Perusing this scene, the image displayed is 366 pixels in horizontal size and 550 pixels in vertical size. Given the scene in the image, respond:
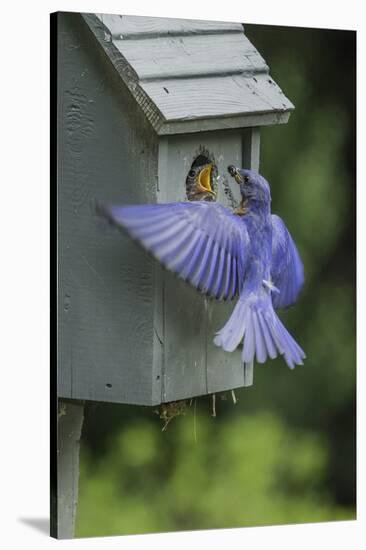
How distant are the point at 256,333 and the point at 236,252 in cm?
34

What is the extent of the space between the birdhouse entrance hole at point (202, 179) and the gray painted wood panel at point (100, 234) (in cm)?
26

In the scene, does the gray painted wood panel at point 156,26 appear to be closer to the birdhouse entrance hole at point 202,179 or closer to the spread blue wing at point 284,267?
the birdhouse entrance hole at point 202,179

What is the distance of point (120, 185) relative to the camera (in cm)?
Result: 644

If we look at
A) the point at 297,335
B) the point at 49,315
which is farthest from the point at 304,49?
the point at 49,315


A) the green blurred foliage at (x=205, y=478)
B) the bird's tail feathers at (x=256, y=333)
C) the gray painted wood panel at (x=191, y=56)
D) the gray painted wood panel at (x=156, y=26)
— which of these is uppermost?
the gray painted wood panel at (x=156, y=26)

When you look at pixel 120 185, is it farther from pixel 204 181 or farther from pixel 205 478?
pixel 205 478

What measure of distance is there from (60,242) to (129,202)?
0.33 meters

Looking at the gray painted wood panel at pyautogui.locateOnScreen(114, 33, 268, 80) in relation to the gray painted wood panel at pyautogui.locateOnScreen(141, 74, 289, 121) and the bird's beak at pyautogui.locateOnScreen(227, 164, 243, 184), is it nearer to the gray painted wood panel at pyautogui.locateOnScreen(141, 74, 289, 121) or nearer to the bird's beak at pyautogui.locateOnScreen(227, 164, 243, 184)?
the gray painted wood panel at pyautogui.locateOnScreen(141, 74, 289, 121)

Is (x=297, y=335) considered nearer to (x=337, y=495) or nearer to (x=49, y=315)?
(x=337, y=495)

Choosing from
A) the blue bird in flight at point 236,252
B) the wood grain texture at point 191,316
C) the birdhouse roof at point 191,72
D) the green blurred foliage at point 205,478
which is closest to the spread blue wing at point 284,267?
the blue bird in flight at point 236,252

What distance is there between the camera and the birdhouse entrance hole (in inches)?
260

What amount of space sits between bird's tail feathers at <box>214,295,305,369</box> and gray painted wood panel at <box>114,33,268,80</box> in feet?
3.21

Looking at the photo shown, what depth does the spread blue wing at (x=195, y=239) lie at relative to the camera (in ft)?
20.1

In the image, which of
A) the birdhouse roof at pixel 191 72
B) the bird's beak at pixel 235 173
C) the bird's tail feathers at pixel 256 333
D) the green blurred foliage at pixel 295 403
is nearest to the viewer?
the birdhouse roof at pixel 191 72
